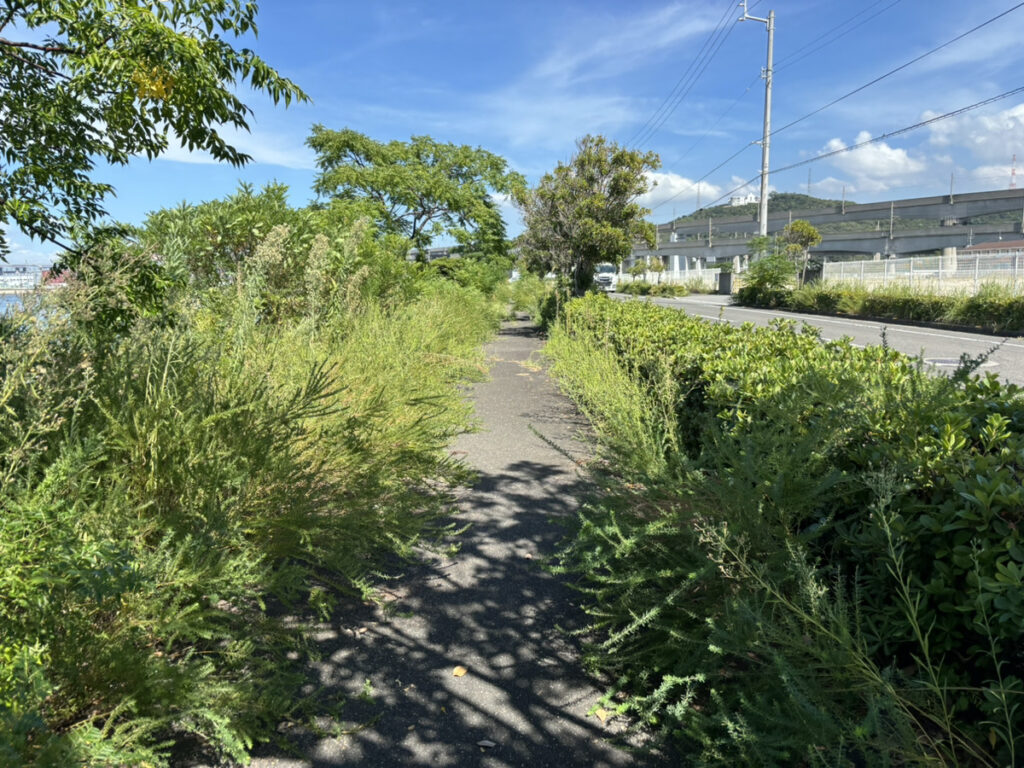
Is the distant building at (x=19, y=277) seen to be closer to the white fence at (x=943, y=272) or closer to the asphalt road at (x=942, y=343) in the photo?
the asphalt road at (x=942, y=343)

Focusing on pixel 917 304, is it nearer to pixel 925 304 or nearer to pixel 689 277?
pixel 925 304

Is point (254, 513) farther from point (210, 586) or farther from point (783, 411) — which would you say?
point (783, 411)

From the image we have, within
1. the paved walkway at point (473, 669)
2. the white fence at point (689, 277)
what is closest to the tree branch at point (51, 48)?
the paved walkway at point (473, 669)

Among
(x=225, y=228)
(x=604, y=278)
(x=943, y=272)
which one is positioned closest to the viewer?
(x=225, y=228)

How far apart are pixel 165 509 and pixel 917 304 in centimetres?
2302

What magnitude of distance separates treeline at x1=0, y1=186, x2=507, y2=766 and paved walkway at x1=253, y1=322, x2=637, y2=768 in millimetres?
224

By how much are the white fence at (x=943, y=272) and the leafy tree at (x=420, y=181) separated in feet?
51.0

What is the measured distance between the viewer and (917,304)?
20.4m

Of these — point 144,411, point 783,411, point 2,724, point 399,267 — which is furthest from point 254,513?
point 399,267

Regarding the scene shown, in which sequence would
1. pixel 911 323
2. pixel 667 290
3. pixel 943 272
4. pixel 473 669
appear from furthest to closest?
1. pixel 667 290
2. pixel 943 272
3. pixel 911 323
4. pixel 473 669

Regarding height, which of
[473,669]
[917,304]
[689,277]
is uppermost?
[689,277]

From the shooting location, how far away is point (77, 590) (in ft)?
5.41

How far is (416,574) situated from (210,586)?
1546 mm

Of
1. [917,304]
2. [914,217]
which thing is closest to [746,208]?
[914,217]
